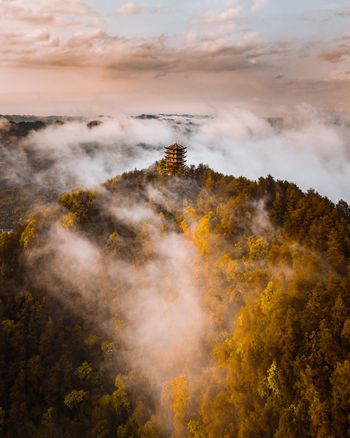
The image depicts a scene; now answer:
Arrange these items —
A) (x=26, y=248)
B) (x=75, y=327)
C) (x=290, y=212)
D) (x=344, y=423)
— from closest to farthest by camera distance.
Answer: (x=344, y=423) < (x=290, y=212) < (x=75, y=327) < (x=26, y=248)

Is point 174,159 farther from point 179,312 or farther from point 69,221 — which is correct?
point 179,312

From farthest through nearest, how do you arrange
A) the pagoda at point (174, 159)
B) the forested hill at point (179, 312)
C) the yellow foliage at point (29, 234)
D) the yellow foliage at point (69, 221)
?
the pagoda at point (174, 159) → the yellow foliage at point (69, 221) → the yellow foliage at point (29, 234) → the forested hill at point (179, 312)

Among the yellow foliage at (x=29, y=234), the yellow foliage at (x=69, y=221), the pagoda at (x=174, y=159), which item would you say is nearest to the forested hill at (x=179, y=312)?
the yellow foliage at (x=29, y=234)

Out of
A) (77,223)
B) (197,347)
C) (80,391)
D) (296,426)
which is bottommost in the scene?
(80,391)

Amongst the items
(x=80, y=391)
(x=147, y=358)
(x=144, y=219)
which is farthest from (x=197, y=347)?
(x=144, y=219)

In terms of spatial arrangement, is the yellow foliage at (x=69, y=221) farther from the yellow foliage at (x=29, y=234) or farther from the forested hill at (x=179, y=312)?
the yellow foliage at (x=29, y=234)

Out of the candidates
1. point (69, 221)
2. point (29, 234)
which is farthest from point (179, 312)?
point (29, 234)

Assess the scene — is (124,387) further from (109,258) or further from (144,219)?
(144,219)

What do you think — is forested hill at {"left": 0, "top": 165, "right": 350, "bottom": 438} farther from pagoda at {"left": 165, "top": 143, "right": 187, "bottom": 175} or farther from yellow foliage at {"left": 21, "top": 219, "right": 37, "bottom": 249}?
pagoda at {"left": 165, "top": 143, "right": 187, "bottom": 175}

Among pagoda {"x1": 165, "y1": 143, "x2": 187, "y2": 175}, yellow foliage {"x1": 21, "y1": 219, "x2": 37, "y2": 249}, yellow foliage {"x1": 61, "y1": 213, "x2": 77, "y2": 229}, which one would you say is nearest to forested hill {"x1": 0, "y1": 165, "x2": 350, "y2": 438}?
yellow foliage {"x1": 21, "y1": 219, "x2": 37, "y2": 249}
